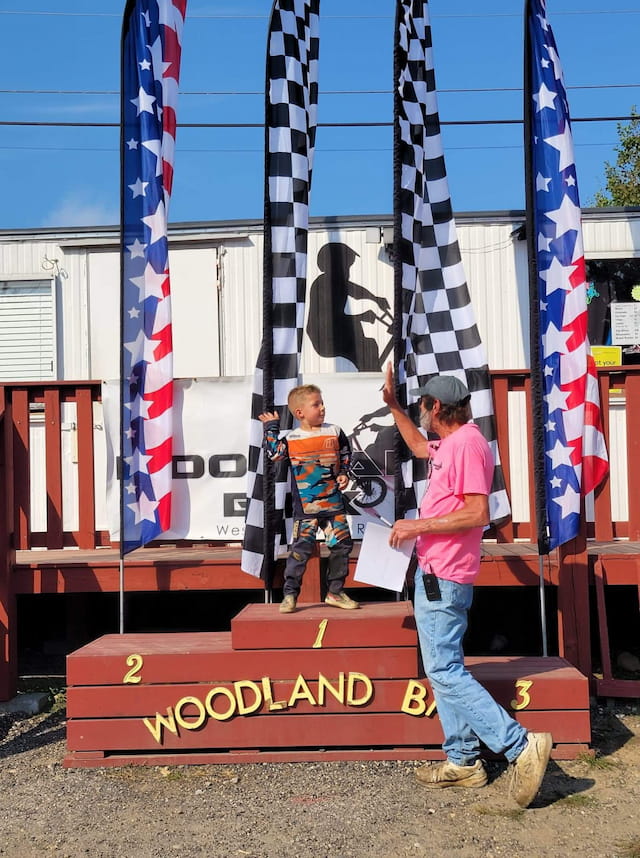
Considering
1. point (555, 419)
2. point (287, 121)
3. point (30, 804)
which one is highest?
point (287, 121)

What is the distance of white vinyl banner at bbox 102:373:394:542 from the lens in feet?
20.8

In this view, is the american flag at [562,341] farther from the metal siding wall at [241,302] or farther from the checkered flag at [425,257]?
the metal siding wall at [241,302]

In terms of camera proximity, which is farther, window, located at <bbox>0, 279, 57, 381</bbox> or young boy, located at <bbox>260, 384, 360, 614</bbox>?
window, located at <bbox>0, 279, 57, 381</bbox>

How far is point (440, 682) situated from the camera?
4.19m

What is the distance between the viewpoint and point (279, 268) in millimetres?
5691

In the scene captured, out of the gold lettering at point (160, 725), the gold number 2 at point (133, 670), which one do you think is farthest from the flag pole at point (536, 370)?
the gold number 2 at point (133, 670)

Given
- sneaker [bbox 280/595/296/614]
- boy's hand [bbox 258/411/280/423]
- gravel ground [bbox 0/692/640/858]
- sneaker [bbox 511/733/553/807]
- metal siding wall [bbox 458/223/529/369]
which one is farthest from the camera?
metal siding wall [bbox 458/223/529/369]

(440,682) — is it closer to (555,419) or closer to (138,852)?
(138,852)

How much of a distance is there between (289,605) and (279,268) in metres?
2.02

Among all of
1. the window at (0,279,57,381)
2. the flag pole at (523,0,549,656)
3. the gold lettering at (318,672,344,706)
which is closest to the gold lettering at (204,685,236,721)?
the gold lettering at (318,672,344,706)

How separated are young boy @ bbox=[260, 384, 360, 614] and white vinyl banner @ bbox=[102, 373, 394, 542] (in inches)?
45.3

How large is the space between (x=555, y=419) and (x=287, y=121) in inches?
93.7

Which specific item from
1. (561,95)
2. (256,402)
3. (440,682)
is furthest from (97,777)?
(561,95)

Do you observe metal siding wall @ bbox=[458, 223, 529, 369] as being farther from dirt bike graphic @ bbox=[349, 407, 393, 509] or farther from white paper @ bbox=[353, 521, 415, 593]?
Result: white paper @ bbox=[353, 521, 415, 593]
